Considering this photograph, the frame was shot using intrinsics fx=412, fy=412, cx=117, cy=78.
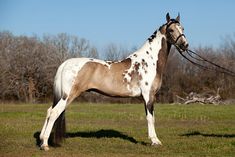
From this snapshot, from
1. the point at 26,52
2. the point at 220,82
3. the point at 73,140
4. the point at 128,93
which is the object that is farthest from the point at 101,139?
the point at 26,52

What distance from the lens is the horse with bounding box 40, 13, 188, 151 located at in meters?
10.2

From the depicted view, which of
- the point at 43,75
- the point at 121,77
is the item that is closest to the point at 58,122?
the point at 121,77

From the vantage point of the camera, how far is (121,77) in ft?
35.2

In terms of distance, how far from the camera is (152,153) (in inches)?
371

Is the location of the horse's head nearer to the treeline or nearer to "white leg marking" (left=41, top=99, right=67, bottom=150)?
"white leg marking" (left=41, top=99, right=67, bottom=150)

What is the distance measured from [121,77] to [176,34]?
1891 mm

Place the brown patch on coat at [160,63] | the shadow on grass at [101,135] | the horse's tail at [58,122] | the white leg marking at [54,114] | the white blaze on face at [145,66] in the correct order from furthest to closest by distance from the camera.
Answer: the shadow on grass at [101,135] → the brown patch on coat at [160,63] → the white blaze on face at [145,66] → the horse's tail at [58,122] → the white leg marking at [54,114]

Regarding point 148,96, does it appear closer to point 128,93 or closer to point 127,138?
point 128,93

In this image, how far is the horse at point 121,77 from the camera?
404 inches

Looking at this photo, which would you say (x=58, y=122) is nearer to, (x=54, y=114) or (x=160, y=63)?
(x=54, y=114)

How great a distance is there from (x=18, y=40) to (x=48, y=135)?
166 ft

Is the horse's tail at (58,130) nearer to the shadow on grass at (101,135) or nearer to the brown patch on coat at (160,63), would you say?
the shadow on grass at (101,135)

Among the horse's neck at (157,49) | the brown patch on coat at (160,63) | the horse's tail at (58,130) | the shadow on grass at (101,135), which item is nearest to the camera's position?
the horse's tail at (58,130)

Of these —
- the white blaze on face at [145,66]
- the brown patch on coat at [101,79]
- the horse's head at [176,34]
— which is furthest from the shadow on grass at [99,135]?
the horse's head at [176,34]
